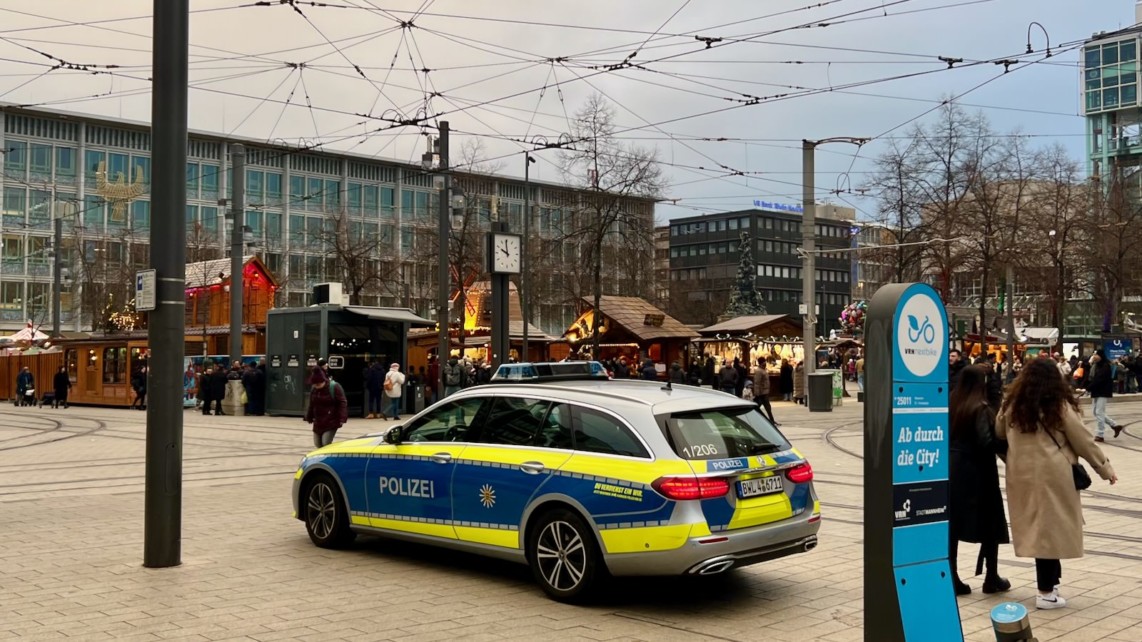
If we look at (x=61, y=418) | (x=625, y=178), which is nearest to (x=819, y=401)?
(x=625, y=178)

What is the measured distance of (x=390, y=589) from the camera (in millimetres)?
7789

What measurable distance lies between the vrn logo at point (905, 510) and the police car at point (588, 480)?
2.16 meters

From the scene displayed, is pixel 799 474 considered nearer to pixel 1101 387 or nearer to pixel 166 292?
pixel 166 292

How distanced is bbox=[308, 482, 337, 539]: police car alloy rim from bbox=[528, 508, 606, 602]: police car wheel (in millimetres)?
2457

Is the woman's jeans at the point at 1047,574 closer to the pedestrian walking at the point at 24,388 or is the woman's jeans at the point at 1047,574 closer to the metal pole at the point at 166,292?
the metal pole at the point at 166,292

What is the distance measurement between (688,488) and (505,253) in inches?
422

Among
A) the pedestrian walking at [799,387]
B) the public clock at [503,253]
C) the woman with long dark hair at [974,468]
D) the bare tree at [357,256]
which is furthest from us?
the bare tree at [357,256]

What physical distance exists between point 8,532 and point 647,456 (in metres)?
7.03

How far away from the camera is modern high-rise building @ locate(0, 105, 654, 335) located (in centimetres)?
6138

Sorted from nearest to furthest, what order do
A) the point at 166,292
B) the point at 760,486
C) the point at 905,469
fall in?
1. the point at 905,469
2. the point at 760,486
3. the point at 166,292

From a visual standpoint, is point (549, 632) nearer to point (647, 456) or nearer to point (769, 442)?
point (647, 456)

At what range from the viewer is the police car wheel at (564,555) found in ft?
23.5

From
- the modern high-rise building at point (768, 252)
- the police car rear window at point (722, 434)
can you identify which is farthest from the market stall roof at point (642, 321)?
the modern high-rise building at point (768, 252)

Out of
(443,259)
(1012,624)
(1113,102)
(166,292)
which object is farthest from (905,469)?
(1113,102)
